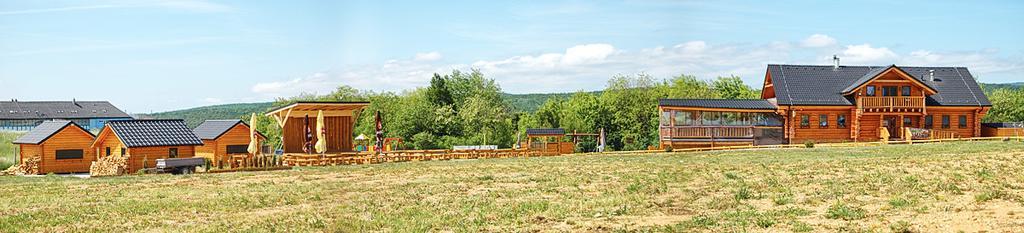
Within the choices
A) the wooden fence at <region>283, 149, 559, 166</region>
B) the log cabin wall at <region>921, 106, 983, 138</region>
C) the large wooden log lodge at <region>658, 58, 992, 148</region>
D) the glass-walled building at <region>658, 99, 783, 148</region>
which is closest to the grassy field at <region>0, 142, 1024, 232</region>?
the wooden fence at <region>283, 149, 559, 166</region>

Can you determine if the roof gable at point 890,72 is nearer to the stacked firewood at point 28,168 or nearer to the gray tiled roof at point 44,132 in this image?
the gray tiled roof at point 44,132

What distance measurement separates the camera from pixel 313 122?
161 ft

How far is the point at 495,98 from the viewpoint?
91312 millimetres

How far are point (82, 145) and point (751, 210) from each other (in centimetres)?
4173

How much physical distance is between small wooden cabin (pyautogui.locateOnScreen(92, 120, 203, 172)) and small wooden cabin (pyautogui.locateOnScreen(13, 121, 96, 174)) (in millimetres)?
1647

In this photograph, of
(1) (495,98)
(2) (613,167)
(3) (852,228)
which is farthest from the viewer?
(1) (495,98)

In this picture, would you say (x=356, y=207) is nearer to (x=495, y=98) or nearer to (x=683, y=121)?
(x=683, y=121)

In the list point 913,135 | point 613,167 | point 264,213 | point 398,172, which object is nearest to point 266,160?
point 398,172

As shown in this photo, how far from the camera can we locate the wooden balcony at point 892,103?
2019 inches

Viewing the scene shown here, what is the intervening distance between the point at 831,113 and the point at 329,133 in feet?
91.2

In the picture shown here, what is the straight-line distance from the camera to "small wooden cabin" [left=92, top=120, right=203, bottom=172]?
43.9 meters

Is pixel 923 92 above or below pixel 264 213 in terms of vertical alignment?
above

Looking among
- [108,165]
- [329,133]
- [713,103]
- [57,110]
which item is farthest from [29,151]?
[57,110]

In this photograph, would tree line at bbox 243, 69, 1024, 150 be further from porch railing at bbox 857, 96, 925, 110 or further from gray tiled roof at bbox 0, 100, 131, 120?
gray tiled roof at bbox 0, 100, 131, 120
